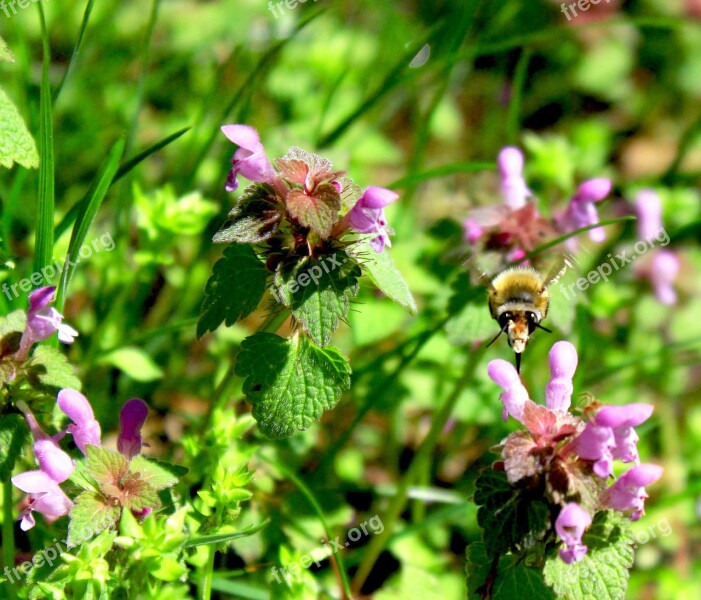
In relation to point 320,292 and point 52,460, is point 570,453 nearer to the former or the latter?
point 320,292

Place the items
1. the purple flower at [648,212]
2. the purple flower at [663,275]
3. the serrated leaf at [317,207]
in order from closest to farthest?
the serrated leaf at [317,207]
the purple flower at [648,212]
the purple flower at [663,275]

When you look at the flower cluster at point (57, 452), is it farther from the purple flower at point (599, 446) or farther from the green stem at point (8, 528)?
the purple flower at point (599, 446)

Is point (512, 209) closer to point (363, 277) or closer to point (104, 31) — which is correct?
point (363, 277)

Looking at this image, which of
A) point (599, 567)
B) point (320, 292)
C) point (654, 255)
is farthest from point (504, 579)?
point (654, 255)

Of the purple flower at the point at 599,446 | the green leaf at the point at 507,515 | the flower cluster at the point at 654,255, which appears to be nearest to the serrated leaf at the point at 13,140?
the green leaf at the point at 507,515

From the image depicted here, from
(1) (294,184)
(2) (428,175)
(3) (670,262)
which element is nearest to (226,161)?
(2) (428,175)

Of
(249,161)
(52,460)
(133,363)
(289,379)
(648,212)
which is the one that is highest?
(249,161)
